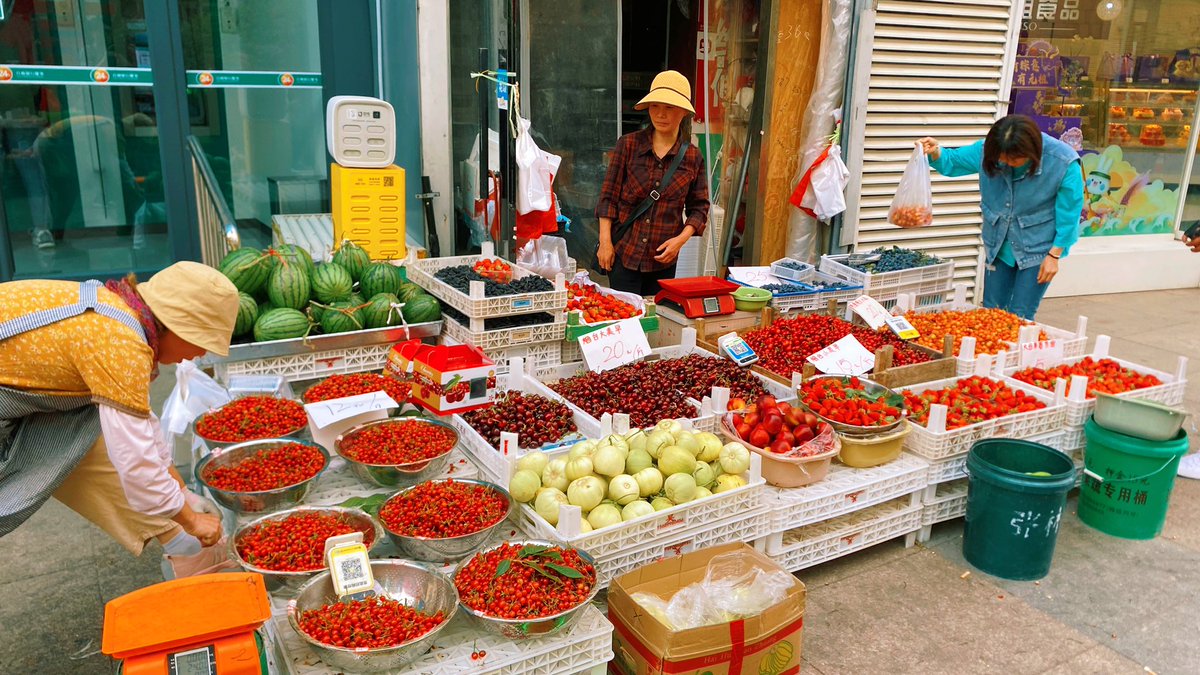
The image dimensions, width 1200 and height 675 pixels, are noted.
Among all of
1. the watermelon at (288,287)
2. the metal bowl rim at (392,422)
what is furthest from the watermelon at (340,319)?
the metal bowl rim at (392,422)

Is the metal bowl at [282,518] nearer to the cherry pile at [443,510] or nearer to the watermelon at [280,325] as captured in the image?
the cherry pile at [443,510]

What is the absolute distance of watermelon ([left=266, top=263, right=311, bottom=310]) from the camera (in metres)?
4.03

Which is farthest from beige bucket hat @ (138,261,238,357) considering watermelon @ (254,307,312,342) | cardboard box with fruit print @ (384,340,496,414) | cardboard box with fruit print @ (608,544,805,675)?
cardboard box with fruit print @ (608,544,805,675)

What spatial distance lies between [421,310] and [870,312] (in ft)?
8.20

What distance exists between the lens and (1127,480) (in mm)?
3980

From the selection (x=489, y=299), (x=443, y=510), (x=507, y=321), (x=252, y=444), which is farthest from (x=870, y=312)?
(x=252, y=444)

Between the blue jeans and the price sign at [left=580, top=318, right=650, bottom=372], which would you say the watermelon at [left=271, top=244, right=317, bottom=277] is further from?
the blue jeans

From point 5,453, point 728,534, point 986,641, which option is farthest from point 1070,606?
point 5,453

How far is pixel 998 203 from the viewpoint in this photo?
5.27 metres

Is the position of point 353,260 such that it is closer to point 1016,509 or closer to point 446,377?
point 446,377

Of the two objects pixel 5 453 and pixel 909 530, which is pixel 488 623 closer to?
pixel 5 453

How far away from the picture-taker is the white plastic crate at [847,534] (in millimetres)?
3510

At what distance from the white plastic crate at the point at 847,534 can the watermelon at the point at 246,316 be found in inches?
95.3

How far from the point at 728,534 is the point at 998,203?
126 inches
